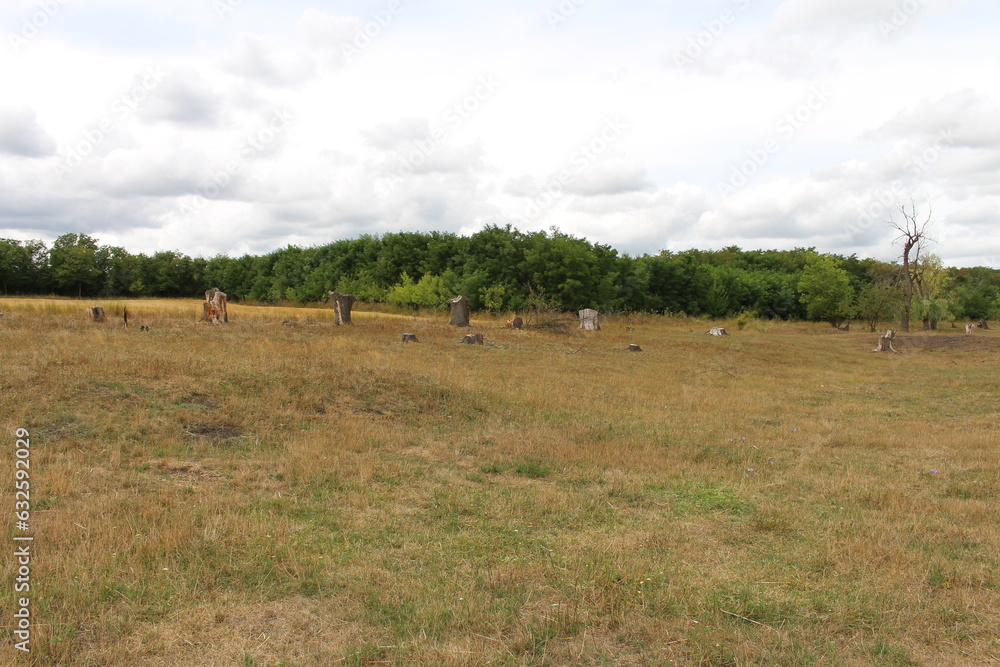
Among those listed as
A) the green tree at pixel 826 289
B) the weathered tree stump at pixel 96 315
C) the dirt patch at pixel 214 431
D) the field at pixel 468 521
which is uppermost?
the green tree at pixel 826 289

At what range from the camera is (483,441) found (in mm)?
9961

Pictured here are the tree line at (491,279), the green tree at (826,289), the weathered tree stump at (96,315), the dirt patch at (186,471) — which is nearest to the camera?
the dirt patch at (186,471)

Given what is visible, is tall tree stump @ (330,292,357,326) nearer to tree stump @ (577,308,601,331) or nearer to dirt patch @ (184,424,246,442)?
tree stump @ (577,308,601,331)

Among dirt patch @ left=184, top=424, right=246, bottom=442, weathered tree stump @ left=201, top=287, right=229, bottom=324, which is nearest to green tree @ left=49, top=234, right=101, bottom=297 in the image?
weathered tree stump @ left=201, top=287, right=229, bottom=324

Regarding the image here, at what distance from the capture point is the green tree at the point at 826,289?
2141 inches

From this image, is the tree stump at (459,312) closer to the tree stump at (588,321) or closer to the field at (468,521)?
the tree stump at (588,321)

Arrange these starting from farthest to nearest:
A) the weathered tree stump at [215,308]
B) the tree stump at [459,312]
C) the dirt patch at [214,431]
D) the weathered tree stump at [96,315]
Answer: the tree stump at [459,312] < the weathered tree stump at [215,308] < the weathered tree stump at [96,315] < the dirt patch at [214,431]

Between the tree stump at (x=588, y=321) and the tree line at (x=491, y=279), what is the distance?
2452 millimetres

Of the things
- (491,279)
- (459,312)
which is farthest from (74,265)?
(459,312)

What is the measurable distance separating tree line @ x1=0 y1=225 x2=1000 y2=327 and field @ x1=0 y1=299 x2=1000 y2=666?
22.1 metres

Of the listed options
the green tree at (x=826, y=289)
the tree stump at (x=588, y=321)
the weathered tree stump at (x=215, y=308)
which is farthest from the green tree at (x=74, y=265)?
the green tree at (x=826, y=289)

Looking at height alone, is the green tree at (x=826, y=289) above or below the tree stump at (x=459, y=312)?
above

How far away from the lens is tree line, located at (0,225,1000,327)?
146 ft

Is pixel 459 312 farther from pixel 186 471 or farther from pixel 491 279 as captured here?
pixel 186 471
